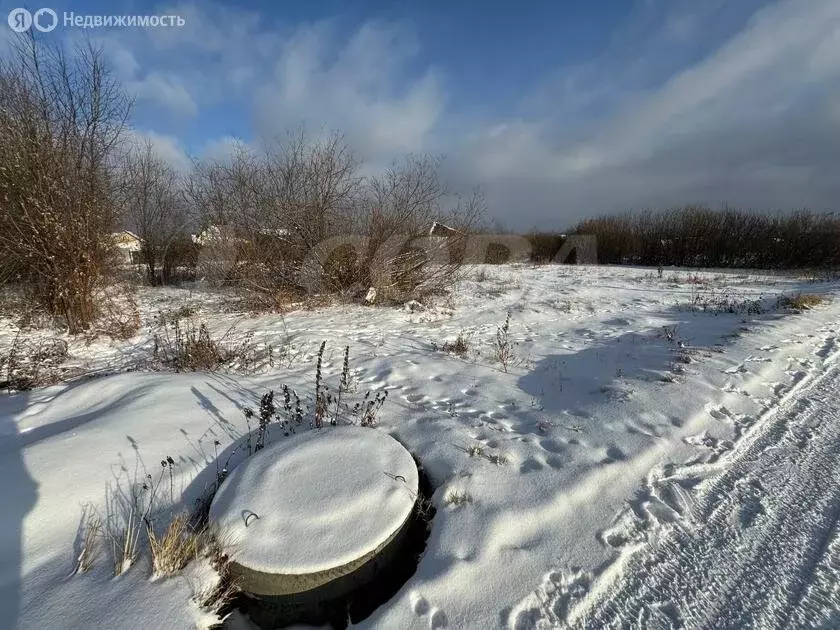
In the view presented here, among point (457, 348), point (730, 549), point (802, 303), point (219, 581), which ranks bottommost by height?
point (219, 581)

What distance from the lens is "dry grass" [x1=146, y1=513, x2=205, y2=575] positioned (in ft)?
5.57

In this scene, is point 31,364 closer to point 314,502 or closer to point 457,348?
point 314,502

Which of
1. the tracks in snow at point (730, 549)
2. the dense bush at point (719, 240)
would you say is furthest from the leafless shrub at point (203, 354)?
the dense bush at point (719, 240)

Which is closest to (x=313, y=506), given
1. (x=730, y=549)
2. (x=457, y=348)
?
(x=730, y=549)

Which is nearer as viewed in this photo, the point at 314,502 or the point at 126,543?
the point at 126,543

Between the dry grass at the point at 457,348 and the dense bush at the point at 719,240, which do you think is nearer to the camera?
the dry grass at the point at 457,348

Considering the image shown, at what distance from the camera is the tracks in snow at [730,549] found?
60.4 inches

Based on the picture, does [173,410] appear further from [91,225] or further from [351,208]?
[351,208]

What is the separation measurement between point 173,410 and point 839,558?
14.7 ft

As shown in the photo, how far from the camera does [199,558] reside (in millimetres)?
1784

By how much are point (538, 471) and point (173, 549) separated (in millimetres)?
2150

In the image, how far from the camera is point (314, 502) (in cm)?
206

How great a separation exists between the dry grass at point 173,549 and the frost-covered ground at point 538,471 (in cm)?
6

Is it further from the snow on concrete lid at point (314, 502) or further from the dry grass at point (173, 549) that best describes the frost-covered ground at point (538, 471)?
the snow on concrete lid at point (314, 502)
